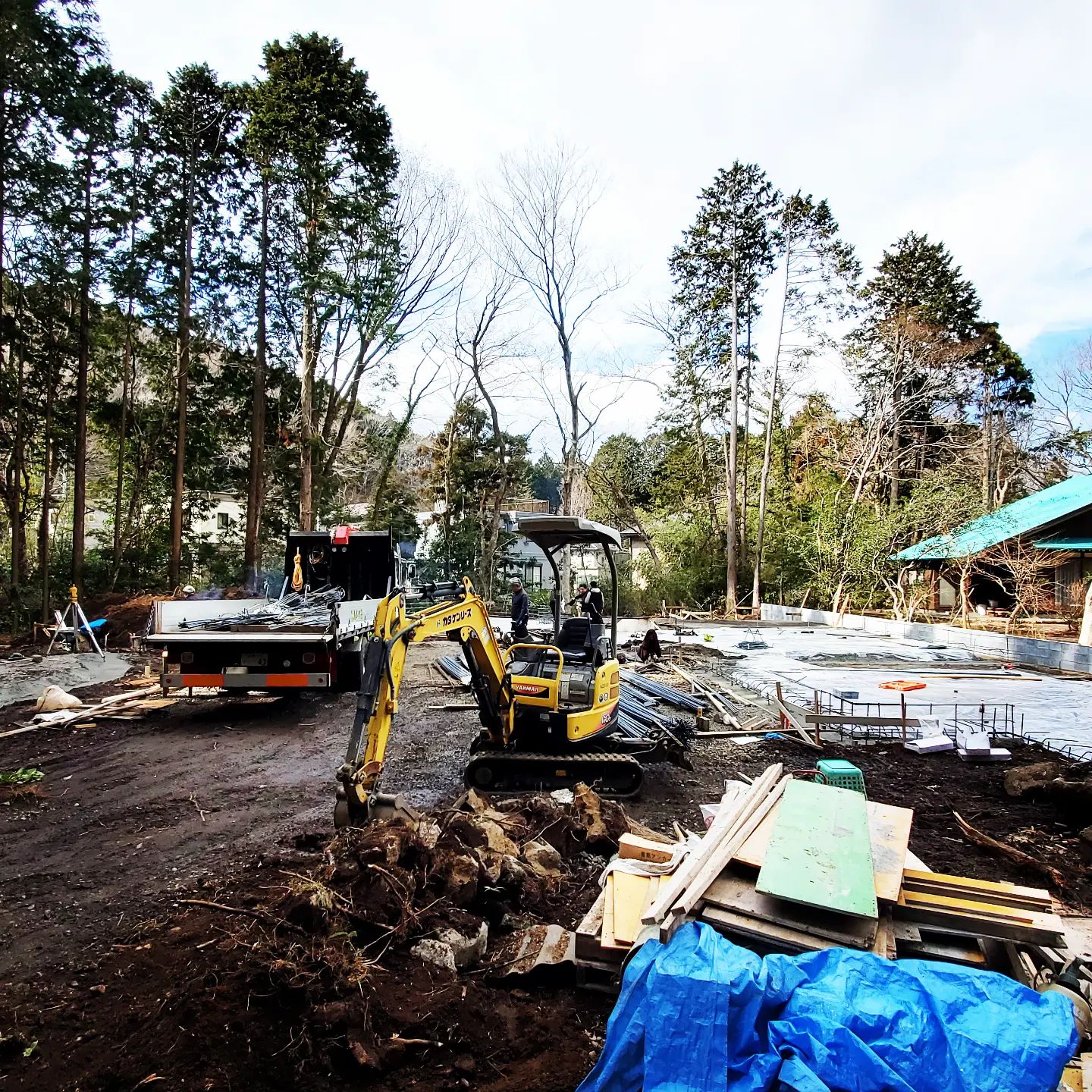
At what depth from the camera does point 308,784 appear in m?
6.91

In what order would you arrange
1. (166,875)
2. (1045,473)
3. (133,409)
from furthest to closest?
(1045,473) < (133,409) < (166,875)

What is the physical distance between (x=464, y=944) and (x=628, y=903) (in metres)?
0.87

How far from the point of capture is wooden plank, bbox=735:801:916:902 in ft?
11.7

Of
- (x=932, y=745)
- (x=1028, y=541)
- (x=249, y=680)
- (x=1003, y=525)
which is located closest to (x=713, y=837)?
(x=932, y=745)

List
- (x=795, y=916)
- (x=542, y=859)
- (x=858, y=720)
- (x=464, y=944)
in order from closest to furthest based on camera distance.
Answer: (x=795, y=916)
(x=464, y=944)
(x=542, y=859)
(x=858, y=720)

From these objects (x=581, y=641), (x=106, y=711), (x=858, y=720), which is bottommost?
(x=106, y=711)

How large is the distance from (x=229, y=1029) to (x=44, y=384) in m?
20.3

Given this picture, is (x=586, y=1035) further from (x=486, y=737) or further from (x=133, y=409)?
(x=133, y=409)

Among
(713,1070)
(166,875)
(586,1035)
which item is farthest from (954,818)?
(166,875)

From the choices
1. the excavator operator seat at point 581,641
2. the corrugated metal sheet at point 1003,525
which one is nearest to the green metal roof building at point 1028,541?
the corrugated metal sheet at point 1003,525

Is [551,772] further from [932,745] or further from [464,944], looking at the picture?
[932,745]

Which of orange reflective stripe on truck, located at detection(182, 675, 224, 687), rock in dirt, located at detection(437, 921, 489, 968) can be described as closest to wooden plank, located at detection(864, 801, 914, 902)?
rock in dirt, located at detection(437, 921, 489, 968)

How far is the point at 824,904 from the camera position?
10.4 feet

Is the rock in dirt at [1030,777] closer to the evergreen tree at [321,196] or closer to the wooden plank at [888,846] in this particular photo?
the wooden plank at [888,846]
